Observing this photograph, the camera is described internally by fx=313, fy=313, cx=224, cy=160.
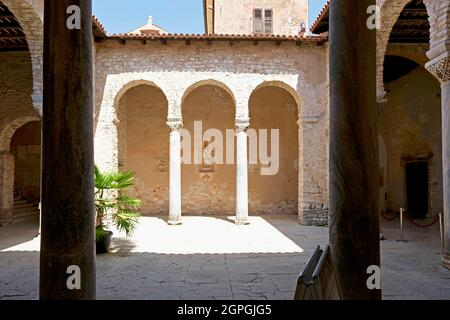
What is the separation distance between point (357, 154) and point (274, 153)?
12756 mm

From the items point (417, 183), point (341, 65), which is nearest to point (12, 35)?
point (341, 65)

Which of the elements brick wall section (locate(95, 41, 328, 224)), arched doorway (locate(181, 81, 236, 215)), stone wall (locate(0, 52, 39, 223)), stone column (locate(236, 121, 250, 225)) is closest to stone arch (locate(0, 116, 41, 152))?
stone wall (locate(0, 52, 39, 223))

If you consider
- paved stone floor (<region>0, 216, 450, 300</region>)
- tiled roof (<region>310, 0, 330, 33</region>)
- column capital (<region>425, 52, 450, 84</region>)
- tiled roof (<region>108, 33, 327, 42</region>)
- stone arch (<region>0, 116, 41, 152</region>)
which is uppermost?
tiled roof (<region>310, 0, 330, 33</region>)

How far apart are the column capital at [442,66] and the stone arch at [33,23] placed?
30.5 ft

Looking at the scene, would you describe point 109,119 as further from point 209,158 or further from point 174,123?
point 209,158

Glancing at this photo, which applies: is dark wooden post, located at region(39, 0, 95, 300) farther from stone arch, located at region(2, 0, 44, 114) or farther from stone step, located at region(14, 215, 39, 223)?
stone step, located at region(14, 215, 39, 223)

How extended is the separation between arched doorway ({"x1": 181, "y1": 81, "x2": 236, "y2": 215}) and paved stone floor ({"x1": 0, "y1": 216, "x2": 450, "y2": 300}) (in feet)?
14.4

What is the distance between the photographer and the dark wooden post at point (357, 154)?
261 centimetres

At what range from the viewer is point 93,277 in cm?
268

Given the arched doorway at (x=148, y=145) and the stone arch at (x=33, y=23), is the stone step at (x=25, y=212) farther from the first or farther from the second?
the stone arch at (x=33, y=23)

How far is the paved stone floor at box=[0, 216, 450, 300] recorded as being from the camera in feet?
15.9

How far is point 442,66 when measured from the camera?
587cm
